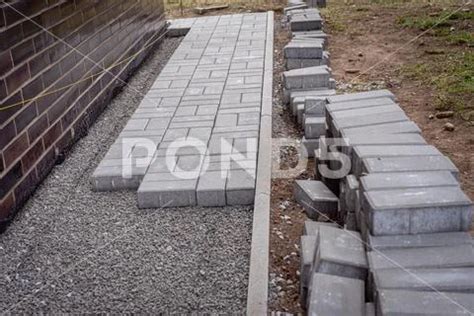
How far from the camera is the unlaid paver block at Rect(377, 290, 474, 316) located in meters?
2.35

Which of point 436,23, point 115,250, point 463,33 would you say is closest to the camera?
point 115,250

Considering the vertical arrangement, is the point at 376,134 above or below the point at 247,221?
above

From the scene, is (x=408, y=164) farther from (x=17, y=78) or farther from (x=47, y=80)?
(x=47, y=80)

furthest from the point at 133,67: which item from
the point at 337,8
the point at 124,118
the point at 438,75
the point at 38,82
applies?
the point at 337,8

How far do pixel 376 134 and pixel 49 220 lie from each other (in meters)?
2.36

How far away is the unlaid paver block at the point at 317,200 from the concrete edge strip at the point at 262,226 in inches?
10.2

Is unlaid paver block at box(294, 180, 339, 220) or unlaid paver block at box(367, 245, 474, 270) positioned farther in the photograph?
unlaid paver block at box(294, 180, 339, 220)

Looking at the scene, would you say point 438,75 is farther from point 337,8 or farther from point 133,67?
point 337,8

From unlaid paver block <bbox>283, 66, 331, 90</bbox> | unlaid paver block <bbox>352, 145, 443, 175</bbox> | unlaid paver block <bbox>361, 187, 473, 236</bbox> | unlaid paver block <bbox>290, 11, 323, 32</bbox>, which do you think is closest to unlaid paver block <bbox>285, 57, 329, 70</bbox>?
unlaid paver block <bbox>283, 66, 331, 90</bbox>

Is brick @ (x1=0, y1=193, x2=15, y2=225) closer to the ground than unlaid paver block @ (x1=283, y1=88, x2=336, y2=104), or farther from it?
closer to the ground

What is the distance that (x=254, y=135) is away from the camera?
17.2ft

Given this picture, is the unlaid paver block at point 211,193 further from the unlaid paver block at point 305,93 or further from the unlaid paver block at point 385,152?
the unlaid paver block at point 305,93

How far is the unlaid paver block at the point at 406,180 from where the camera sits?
3.01m

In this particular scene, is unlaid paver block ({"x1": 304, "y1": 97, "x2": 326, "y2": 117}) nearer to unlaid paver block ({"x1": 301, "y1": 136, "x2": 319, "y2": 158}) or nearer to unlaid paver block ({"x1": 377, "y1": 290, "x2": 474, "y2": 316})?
unlaid paver block ({"x1": 301, "y1": 136, "x2": 319, "y2": 158})
